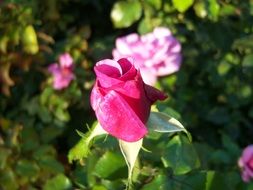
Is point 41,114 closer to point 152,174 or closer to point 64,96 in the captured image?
point 64,96

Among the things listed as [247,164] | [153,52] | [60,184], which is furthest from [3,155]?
[247,164]

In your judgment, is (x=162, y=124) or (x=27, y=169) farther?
(x=27, y=169)

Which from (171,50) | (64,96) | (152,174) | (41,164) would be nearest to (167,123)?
(152,174)

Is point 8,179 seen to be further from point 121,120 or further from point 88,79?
point 121,120

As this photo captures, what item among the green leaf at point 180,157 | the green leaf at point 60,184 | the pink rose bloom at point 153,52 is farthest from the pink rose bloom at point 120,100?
the pink rose bloom at point 153,52

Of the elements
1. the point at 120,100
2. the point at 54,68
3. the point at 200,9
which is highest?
the point at 120,100

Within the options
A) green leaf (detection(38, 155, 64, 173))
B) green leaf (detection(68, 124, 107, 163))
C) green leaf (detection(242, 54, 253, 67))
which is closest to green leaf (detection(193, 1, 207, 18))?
green leaf (detection(242, 54, 253, 67))
